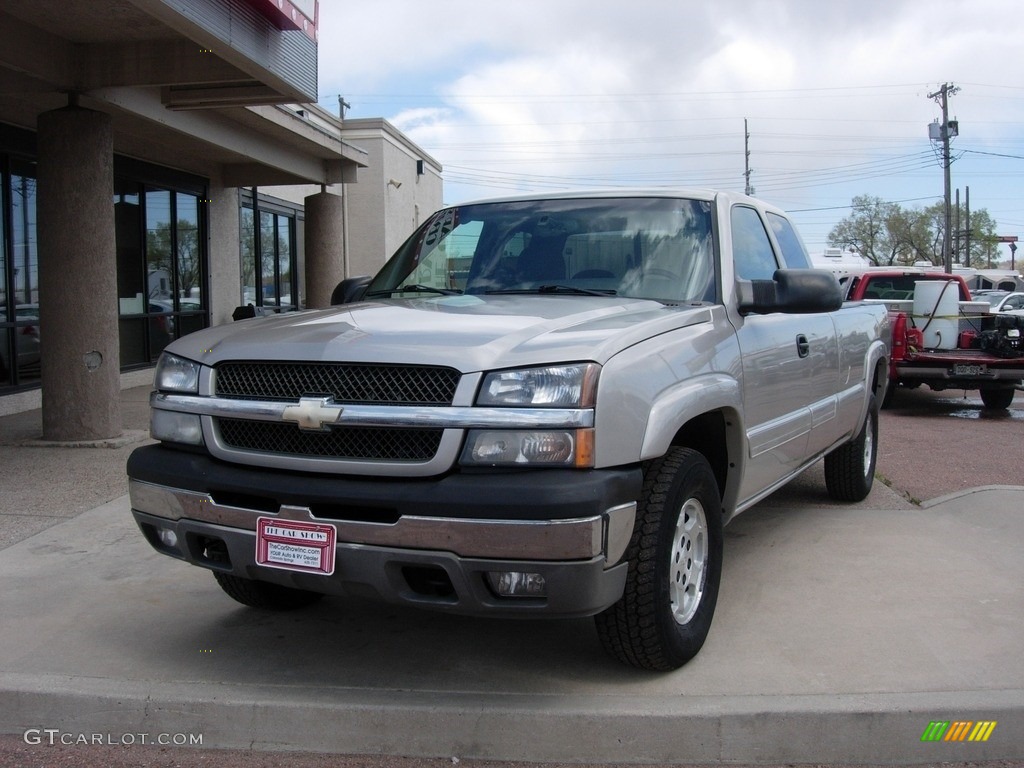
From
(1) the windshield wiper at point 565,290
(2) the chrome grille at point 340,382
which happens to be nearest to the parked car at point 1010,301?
(1) the windshield wiper at point 565,290

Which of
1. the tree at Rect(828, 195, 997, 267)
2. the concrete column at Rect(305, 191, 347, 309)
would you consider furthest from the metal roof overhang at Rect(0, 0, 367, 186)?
the tree at Rect(828, 195, 997, 267)

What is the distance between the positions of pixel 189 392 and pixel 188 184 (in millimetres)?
12412

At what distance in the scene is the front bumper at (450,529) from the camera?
119 inches

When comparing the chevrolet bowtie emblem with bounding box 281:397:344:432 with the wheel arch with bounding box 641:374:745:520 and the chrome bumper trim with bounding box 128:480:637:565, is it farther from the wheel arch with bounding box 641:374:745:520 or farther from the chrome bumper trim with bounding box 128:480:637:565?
the wheel arch with bounding box 641:374:745:520

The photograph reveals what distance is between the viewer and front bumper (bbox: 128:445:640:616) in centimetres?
303

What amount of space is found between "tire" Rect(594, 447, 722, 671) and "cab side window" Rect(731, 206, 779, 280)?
128 centimetres

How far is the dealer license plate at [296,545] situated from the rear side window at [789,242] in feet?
11.2

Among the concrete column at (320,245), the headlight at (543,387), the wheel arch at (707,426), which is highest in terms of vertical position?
the concrete column at (320,245)

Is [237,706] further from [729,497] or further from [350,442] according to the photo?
[729,497]

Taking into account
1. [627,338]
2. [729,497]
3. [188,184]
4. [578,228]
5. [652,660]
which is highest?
[188,184]

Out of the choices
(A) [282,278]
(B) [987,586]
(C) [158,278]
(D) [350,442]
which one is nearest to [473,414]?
(D) [350,442]

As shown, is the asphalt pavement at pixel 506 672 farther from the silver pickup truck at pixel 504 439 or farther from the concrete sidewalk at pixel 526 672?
the silver pickup truck at pixel 504 439

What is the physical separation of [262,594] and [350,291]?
1.64 m

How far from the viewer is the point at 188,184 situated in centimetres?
1513
